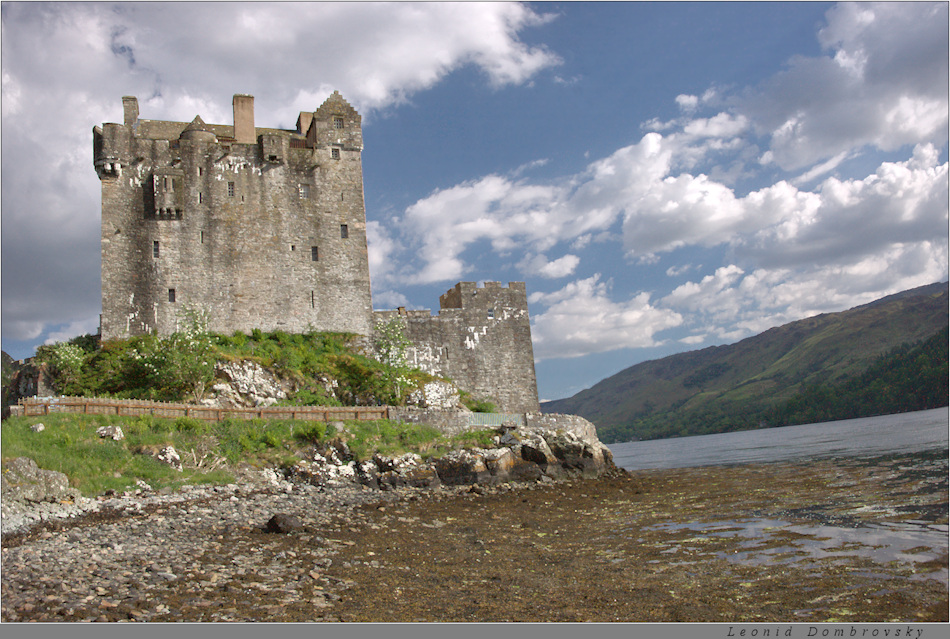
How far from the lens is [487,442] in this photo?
34.2 meters

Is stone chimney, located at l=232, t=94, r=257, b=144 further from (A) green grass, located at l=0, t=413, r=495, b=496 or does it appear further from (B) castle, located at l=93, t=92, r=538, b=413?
(A) green grass, located at l=0, t=413, r=495, b=496

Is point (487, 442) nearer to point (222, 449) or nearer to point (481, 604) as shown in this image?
point (222, 449)

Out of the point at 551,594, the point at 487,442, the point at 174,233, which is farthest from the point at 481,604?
the point at 174,233

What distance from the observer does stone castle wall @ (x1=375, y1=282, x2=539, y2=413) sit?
149 feet

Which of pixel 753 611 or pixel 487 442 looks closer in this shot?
pixel 753 611

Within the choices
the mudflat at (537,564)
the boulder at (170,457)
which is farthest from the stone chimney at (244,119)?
the mudflat at (537,564)

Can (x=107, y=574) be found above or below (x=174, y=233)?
below

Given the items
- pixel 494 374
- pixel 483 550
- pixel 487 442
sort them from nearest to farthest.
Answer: pixel 483 550
pixel 487 442
pixel 494 374

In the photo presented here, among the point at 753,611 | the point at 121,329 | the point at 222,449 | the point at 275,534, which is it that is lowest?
the point at 753,611

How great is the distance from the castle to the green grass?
40.4ft

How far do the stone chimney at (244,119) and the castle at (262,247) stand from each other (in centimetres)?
9

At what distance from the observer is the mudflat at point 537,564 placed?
10945 mm

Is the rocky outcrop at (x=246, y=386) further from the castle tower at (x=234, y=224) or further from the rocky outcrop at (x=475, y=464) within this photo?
the rocky outcrop at (x=475, y=464)

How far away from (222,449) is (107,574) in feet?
52.4
